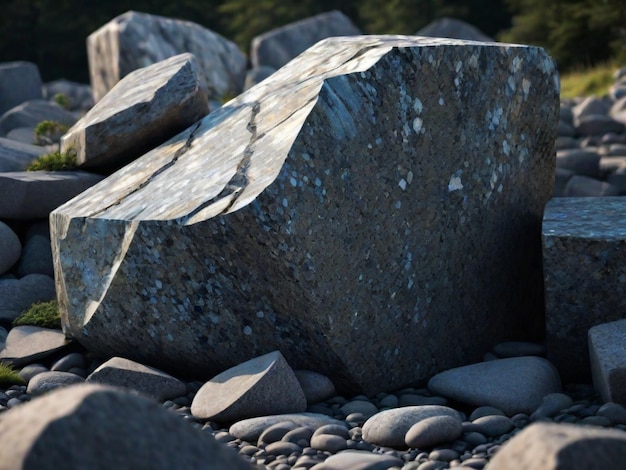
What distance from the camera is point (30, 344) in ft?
15.6

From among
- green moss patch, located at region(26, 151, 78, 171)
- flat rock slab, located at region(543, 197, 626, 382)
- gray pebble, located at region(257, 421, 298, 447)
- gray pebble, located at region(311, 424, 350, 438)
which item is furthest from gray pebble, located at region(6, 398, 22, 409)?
flat rock slab, located at region(543, 197, 626, 382)

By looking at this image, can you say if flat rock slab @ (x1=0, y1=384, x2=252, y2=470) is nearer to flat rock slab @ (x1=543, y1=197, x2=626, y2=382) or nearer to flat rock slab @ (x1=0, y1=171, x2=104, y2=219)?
flat rock slab @ (x1=543, y1=197, x2=626, y2=382)

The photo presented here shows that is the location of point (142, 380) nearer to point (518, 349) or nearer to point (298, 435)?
point (298, 435)

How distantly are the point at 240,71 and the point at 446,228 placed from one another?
1006 cm

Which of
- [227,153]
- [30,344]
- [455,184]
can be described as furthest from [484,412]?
[30,344]

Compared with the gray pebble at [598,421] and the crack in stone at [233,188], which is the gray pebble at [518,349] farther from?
the crack in stone at [233,188]

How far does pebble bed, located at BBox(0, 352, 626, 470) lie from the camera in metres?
3.27

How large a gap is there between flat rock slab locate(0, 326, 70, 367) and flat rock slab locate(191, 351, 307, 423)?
45.9 inches

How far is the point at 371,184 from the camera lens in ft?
13.2

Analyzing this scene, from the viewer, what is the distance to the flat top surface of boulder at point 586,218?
4227 millimetres

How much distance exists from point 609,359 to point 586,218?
41.2 inches

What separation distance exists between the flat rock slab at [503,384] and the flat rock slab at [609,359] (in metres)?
0.23

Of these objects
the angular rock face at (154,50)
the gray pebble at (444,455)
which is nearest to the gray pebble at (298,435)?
the gray pebble at (444,455)

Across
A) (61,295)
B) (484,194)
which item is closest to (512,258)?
(484,194)
